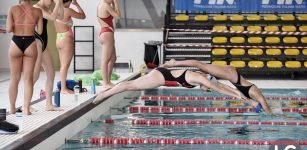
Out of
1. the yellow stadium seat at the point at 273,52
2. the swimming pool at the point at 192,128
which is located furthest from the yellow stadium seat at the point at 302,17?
the swimming pool at the point at 192,128

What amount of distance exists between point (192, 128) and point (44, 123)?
2.10 meters

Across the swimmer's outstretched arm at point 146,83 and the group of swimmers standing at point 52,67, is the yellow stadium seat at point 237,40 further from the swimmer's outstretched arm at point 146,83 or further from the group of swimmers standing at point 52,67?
the swimmer's outstretched arm at point 146,83

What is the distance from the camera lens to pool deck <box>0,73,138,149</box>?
4.82 meters

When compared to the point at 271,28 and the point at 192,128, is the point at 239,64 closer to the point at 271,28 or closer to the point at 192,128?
the point at 271,28

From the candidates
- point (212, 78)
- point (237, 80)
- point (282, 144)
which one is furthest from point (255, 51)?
point (282, 144)

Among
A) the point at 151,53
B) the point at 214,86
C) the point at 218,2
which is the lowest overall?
the point at 214,86

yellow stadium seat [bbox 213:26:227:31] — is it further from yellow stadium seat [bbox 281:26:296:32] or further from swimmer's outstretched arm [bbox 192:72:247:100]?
swimmer's outstretched arm [bbox 192:72:247:100]

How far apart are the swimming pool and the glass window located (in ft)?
25.9

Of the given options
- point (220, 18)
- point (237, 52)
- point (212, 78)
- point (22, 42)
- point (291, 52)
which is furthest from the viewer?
point (220, 18)

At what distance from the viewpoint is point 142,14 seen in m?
17.4

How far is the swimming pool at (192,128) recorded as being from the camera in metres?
6.05

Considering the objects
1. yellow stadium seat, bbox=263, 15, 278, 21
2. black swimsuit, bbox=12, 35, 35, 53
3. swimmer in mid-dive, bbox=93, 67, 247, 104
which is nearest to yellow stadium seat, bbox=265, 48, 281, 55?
yellow stadium seat, bbox=263, 15, 278, 21

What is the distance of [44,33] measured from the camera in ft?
21.2

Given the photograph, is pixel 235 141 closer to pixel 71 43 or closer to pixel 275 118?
pixel 275 118
